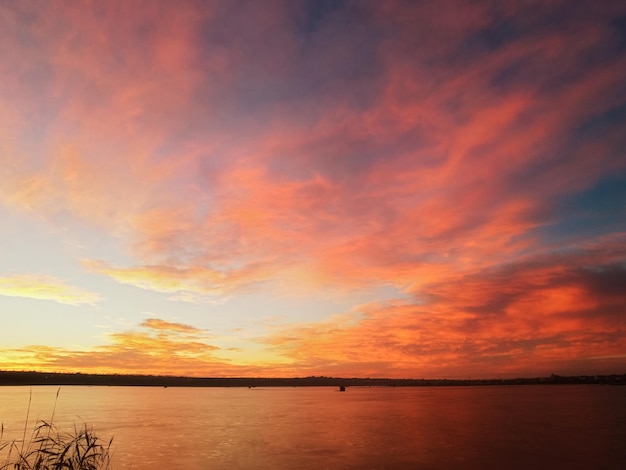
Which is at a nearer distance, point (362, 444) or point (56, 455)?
point (56, 455)

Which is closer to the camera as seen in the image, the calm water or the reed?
the reed

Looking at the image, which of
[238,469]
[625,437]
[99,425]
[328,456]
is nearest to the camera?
[238,469]

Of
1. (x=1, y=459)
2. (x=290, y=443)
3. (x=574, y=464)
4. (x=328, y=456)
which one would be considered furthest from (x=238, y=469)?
(x=574, y=464)

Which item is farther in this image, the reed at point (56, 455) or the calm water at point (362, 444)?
the calm water at point (362, 444)

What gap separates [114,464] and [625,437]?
169 ft

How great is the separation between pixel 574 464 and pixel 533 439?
15.0 metres

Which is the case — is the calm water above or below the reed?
below

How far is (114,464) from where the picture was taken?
116 ft

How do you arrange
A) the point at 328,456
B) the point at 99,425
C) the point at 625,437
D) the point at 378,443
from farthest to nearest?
the point at 99,425, the point at 625,437, the point at 378,443, the point at 328,456

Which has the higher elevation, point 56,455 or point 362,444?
point 56,455

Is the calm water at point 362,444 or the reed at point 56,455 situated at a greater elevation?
the reed at point 56,455

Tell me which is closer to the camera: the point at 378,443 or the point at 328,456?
the point at 328,456

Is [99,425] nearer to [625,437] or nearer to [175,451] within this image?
[175,451]

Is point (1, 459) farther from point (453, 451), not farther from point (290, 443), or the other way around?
point (453, 451)
